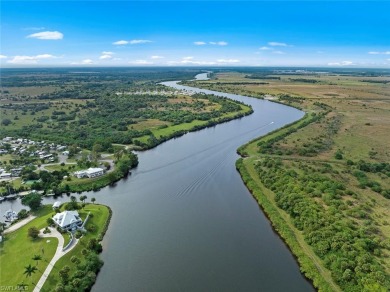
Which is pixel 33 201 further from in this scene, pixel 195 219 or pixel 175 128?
pixel 175 128

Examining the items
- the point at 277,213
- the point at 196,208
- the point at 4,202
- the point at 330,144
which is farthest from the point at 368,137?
the point at 4,202

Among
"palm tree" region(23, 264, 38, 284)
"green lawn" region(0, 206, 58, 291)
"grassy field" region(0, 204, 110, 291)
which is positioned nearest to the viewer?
"palm tree" region(23, 264, 38, 284)

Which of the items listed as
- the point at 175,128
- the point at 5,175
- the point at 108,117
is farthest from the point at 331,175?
the point at 108,117

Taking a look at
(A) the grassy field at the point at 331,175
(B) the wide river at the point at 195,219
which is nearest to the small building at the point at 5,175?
(B) the wide river at the point at 195,219

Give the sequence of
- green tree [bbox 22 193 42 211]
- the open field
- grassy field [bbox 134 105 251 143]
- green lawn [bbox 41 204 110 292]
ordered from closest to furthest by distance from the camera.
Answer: green lawn [bbox 41 204 110 292]
green tree [bbox 22 193 42 211]
the open field
grassy field [bbox 134 105 251 143]

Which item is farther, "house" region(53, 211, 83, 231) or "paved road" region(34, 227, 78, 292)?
"house" region(53, 211, 83, 231)

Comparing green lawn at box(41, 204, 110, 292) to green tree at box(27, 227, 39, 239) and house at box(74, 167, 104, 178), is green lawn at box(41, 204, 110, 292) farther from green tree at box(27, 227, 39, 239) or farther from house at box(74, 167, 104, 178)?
house at box(74, 167, 104, 178)

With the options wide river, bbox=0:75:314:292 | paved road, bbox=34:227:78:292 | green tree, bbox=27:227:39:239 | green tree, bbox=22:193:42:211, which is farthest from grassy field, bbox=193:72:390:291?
green tree, bbox=22:193:42:211
